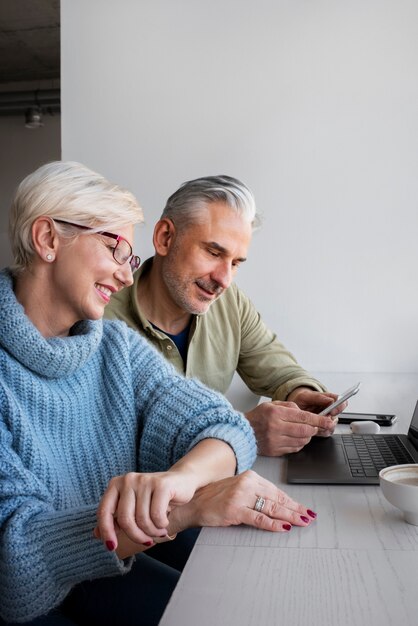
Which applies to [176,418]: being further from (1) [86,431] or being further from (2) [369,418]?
(2) [369,418]

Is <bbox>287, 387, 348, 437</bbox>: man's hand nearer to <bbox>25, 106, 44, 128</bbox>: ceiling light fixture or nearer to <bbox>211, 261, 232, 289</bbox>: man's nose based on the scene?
<bbox>211, 261, 232, 289</bbox>: man's nose

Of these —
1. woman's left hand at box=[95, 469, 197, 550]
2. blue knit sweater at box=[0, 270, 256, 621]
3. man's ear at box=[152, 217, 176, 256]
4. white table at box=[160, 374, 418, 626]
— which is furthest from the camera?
man's ear at box=[152, 217, 176, 256]

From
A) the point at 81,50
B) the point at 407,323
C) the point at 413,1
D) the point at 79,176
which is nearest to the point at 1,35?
the point at 81,50

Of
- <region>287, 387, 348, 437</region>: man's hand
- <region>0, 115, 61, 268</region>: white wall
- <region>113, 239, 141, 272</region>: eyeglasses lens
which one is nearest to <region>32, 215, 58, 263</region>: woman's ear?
<region>113, 239, 141, 272</region>: eyeglasses lens

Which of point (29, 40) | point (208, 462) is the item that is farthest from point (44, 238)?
point (29, 40)

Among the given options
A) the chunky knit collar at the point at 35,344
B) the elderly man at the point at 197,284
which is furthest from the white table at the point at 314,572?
the elderly man at the point at 197,284

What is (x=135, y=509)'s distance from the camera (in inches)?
37.2

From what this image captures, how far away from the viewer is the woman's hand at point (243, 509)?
978 mm

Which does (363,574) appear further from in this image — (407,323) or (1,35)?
(1,35)

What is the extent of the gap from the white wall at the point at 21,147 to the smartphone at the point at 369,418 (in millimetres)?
6124

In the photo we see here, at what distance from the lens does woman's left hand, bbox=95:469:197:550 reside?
94cm

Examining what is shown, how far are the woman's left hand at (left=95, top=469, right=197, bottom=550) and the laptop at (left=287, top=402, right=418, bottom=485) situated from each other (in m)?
0.33

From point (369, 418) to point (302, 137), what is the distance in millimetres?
1322

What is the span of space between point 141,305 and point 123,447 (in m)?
0.73
